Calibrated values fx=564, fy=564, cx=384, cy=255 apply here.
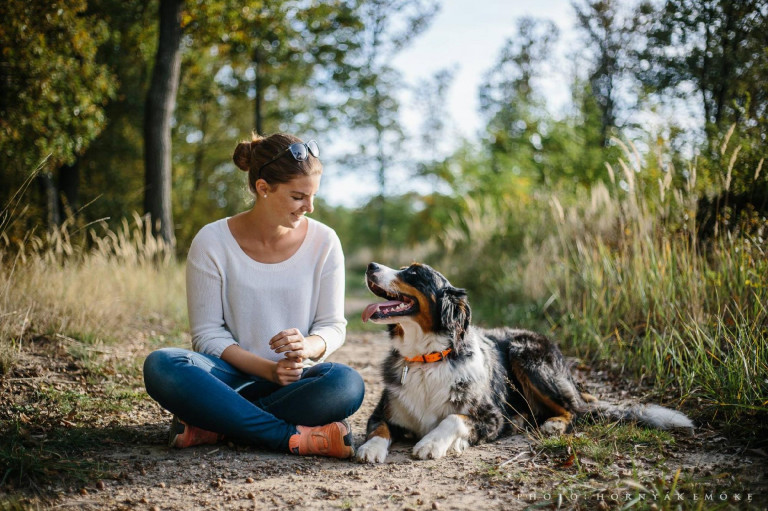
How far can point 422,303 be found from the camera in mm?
3352

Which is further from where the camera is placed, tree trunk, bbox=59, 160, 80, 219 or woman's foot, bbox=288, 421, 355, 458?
tree trunk, bbox=59, 160, 80, 219

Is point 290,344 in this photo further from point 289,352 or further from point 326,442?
point 326,442

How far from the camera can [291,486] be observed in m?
2.69

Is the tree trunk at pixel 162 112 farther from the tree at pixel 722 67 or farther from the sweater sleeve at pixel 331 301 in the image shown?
the tree at pixel 722 67

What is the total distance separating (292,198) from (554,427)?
83.3 inches

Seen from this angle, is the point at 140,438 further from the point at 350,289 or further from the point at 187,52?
the point at 187,52

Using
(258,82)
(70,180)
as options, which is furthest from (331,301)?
(258,82)

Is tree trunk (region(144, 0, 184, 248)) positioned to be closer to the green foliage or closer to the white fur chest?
the green foliage

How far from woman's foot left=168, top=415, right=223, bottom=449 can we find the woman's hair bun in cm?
155

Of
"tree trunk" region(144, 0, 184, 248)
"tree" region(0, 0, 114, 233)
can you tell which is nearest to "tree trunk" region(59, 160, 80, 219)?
"tree" region(0, 0, 114, 233)

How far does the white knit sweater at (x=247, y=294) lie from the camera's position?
128 inches

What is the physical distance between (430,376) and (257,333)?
3.48 feet

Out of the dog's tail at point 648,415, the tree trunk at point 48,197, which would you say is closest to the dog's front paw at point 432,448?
the dog's tail at point 648,415

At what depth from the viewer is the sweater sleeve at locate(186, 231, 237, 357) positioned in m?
3.24
